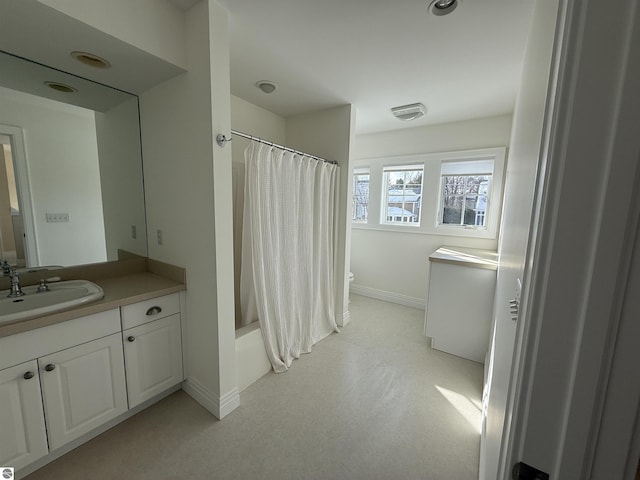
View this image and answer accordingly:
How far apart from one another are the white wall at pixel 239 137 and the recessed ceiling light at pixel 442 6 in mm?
1716

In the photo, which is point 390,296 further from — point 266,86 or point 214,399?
point 266,86

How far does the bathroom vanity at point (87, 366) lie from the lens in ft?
3.75

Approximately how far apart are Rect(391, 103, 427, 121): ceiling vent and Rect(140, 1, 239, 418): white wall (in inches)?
72.1

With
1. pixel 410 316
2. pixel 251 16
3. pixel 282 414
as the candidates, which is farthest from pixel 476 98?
pixel 282 414

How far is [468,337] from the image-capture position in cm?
233

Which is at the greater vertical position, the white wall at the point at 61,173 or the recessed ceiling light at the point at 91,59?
the recessed ceiling light at the point at 91,59

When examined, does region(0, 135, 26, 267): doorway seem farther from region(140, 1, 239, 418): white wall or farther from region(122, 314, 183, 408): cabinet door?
region(122, 314, 183, 408): cabinet door

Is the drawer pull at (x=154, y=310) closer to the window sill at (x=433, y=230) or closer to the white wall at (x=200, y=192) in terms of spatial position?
the white wall at (x=200, y=192)

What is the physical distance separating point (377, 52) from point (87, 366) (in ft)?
8.47

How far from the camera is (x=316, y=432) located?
61.1 inches

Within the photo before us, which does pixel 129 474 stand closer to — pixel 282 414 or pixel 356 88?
pixel 282 414

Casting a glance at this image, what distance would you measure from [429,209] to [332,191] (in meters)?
1.45

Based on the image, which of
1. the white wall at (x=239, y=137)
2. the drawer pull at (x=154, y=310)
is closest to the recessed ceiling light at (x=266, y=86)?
the white wall at (x=239, y=137)

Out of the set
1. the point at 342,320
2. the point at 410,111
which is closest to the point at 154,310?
the point at 342,320
